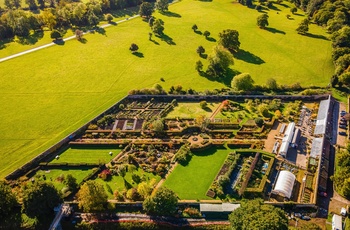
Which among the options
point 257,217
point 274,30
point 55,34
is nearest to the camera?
point 257,217

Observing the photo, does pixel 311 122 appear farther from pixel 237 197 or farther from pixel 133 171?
pixel 133 171

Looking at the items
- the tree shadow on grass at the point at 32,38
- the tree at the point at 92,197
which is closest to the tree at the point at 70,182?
the tree at the point at 92,197

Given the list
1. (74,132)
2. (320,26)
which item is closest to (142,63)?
(74,132)

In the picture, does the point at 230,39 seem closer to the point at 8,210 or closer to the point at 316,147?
the point at 316,147

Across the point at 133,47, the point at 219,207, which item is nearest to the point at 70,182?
the point at 219,207

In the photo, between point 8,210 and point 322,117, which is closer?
point 8,210

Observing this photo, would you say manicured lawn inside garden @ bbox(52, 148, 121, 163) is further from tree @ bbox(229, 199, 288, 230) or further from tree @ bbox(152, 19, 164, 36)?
tree @ bbox(152, 19, 164, 36)
